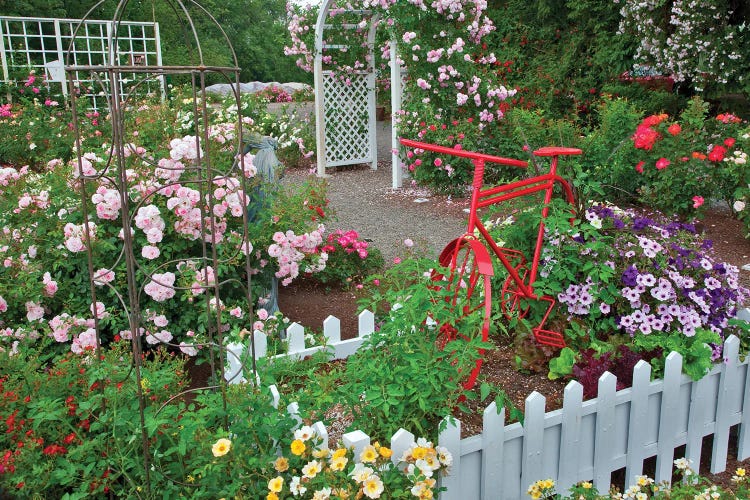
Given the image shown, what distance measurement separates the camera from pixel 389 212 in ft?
Answer: 24.9

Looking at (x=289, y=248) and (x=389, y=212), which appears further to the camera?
(x=389, y=212)

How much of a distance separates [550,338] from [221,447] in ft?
5.52

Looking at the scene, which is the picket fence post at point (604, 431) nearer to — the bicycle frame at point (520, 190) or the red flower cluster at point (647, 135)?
the bicycle frame at point (520, 190)

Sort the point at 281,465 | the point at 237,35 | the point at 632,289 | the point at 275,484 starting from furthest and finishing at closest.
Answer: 1. the point at 237,35
2. the point at 632,289
3. the point at 281,465
4. the point at 275,484

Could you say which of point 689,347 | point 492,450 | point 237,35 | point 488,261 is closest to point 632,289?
point 689,347

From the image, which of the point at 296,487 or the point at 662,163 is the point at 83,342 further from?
the point at 662,163

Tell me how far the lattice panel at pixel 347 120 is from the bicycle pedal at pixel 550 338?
730 centimetres

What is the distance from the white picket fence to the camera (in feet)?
7.56

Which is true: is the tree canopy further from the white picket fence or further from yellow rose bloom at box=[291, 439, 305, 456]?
yellow rose bloom at box=[291, 439, 305, 456]

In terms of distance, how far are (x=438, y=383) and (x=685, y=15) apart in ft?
23.3

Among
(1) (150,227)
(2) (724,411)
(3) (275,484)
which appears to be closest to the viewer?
(3) (275,484)

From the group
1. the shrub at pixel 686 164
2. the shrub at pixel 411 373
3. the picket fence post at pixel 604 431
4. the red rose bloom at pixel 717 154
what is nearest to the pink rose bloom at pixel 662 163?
the shrub at pixel 686 164

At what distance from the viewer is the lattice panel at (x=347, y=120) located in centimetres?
1016

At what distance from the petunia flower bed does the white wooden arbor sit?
671 cm
